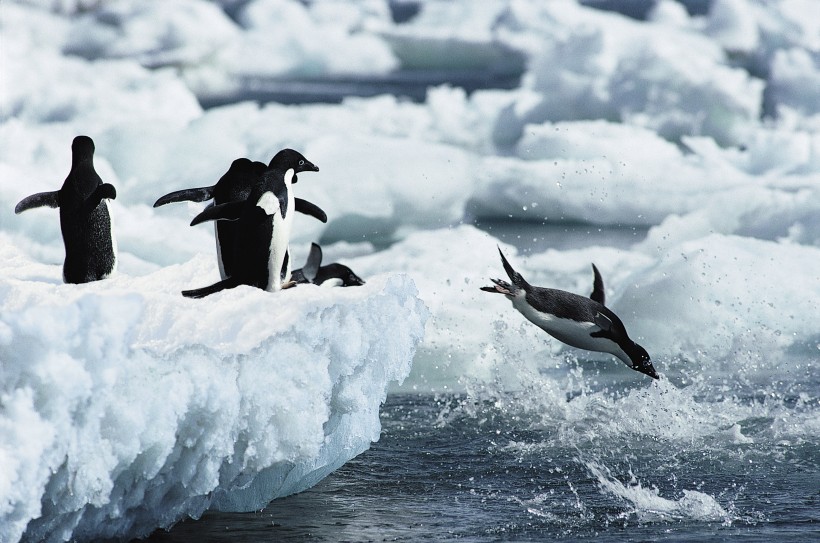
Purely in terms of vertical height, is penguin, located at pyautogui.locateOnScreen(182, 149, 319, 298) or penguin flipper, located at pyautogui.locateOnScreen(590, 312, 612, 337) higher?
penguin, located at pyautogui.locateOnScreen(182, 149, 319, 298)

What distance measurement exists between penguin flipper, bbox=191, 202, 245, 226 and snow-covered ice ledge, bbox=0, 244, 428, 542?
0.33 meters

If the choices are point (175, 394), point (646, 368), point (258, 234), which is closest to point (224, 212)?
point (258, 234)

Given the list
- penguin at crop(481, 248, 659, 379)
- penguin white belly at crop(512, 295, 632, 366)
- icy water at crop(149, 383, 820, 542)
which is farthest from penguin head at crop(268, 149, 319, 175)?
icy water at crop(149, 383, 820, 542)

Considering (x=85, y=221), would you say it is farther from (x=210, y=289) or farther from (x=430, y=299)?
(x=430, y=299)

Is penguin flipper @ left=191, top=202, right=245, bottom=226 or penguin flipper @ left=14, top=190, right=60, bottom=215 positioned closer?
penguin flipper @ left=191, top=202, right=245, bottom=226

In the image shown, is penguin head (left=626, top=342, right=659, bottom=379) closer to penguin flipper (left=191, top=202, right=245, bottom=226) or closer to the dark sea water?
the dark sea water

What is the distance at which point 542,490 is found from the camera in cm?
418

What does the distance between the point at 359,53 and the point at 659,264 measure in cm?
1071

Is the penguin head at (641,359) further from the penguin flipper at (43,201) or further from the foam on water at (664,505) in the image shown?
the penguin flipper at (43,201)

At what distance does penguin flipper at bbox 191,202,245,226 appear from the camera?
4094 mm

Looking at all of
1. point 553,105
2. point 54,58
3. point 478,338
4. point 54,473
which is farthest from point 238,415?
point 54,58

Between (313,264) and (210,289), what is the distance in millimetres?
2201

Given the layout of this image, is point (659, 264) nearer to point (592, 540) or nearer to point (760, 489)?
point (760, 489)

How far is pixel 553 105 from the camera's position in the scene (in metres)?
12.7
